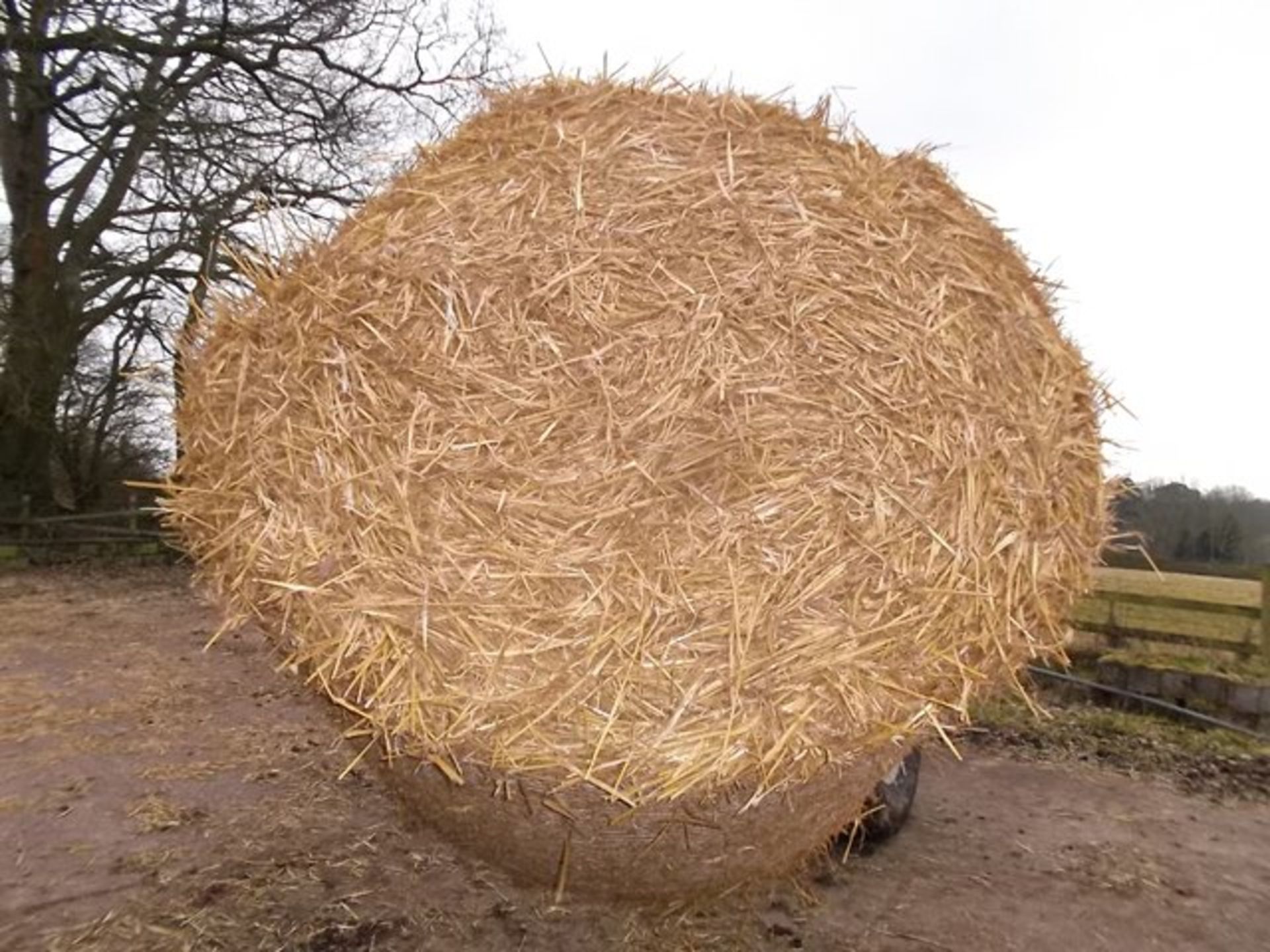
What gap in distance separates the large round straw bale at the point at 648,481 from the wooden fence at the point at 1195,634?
576 cm

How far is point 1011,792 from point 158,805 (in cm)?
391

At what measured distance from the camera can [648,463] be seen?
2.63 meters

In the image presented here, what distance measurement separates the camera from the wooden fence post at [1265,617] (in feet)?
26.4

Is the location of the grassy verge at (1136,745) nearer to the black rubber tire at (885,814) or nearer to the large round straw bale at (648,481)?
the black rubber tire at (885,814)

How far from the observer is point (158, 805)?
4551 mm

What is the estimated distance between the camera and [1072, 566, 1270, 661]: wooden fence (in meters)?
8.16

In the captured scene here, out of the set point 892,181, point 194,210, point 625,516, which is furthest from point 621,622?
point 194,210

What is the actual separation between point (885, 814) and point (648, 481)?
2.36m

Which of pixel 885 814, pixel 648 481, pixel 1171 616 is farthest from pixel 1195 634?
pixel 648 481

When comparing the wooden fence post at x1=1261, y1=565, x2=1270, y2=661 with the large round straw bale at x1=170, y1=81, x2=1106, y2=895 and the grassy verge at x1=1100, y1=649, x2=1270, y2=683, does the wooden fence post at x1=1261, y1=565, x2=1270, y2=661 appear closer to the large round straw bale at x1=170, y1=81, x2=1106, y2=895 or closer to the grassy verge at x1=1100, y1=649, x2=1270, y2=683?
the grassy verge at x1=1100, y1=649, x2=1270, y2=683

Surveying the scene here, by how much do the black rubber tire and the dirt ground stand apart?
0.19 feet

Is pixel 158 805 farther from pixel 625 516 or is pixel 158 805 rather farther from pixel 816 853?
pixel 625 516

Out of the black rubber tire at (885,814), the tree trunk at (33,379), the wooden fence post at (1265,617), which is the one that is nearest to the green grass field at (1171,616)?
the wooden fence post at (1265,617)

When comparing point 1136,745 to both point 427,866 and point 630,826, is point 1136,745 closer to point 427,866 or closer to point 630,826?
point 427,866
